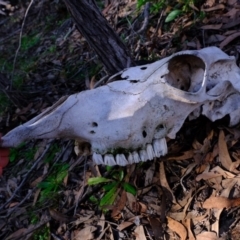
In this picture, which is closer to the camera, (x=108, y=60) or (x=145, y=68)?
(x=145, y=68)

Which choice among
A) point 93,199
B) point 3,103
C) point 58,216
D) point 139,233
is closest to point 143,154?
point 139,233

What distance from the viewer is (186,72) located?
8.03 feet

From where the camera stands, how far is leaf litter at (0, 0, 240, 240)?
2373mm

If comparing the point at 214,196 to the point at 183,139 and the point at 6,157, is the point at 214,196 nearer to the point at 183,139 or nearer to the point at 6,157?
the point at 183,139

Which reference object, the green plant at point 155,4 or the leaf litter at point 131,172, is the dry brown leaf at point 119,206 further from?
the green plant at point 155,4

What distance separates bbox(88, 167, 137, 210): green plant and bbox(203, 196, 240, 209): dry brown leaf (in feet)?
1.48

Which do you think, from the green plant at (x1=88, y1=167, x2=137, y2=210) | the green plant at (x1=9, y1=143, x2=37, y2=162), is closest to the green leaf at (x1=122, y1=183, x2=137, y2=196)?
the green plant at (x1=88, y1=167, x2=137, y2=210)

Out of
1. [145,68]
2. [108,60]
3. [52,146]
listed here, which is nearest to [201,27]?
[108,60]

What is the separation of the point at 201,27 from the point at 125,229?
1606mm

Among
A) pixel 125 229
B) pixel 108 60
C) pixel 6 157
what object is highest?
pixel 6 157

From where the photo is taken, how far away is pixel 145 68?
2422 mm

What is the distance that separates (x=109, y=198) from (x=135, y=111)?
2.14 ft

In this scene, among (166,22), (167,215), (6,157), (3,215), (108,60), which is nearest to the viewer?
(6,157)

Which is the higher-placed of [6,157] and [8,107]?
Answer: [6,157]
